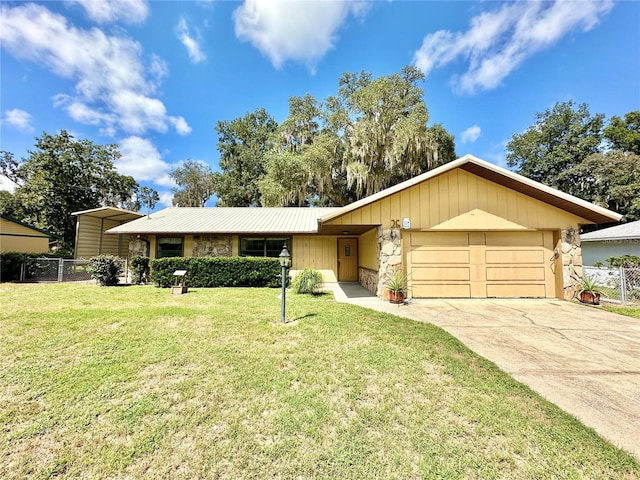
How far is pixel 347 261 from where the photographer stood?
12.5 metres

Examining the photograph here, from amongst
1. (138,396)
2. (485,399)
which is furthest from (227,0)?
(485,399)

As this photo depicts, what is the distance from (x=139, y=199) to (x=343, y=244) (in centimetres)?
3925

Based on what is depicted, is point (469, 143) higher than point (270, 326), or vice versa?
point (469, 143)

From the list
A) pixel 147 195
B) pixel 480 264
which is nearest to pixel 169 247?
pixel 480 264

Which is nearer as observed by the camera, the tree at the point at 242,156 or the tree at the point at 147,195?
the tree at the point at 242,156

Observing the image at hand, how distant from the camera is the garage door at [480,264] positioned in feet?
26.7

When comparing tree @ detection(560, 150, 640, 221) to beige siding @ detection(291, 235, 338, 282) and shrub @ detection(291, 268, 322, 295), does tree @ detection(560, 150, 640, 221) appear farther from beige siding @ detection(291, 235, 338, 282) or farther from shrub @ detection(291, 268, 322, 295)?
shrub @ detection(291, 268, 322, 295)

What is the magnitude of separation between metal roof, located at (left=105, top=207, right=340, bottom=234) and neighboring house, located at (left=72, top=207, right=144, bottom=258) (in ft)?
12.8

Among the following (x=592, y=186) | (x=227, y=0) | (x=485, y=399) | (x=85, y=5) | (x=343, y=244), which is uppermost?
(x=227, y=0)

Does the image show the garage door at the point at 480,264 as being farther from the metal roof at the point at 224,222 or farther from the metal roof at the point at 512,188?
the metal roof at the point at 224,222

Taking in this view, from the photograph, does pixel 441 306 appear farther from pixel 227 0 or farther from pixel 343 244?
pixel 227 0

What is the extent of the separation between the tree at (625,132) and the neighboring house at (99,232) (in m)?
36.7

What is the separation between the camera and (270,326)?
16.9 ft

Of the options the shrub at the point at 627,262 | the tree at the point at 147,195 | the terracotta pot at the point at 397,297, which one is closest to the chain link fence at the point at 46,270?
the terracotta pot at the point at 397,297
